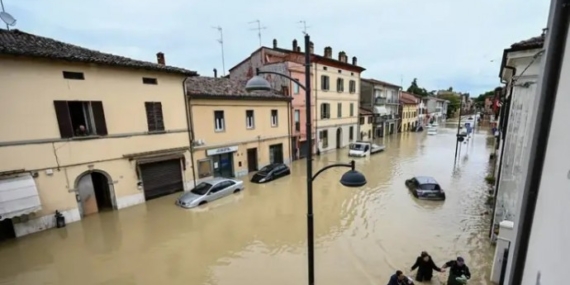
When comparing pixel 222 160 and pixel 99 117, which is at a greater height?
pixel 99 117

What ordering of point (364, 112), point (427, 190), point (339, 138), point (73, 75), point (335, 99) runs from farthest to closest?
1. point (364, 112)
2. point (339, 138)
3. point (335, 99)
4. point (427, 190)
5. point (73, 75)

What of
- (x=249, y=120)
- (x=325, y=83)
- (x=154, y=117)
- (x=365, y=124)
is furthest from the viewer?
(x=365, y=124)

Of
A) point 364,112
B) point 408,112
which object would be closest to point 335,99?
point 364,112

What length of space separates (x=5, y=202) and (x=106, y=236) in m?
3.70

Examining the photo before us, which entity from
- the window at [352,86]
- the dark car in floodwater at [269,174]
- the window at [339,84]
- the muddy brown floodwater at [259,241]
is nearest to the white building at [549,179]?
the muddy brown floodwater at [259,241]

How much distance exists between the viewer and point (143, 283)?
8.12 m

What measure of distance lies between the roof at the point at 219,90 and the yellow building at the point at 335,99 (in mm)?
6046

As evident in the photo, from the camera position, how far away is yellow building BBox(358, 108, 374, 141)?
35.1m

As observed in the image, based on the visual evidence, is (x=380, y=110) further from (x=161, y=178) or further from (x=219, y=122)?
(x=161, y=178)

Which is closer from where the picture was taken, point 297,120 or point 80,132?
point 80,132

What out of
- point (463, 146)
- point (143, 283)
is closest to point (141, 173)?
point (143, 283)

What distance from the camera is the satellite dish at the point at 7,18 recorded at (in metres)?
11.9

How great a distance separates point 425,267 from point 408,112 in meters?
48.9

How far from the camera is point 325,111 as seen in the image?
2777cm
